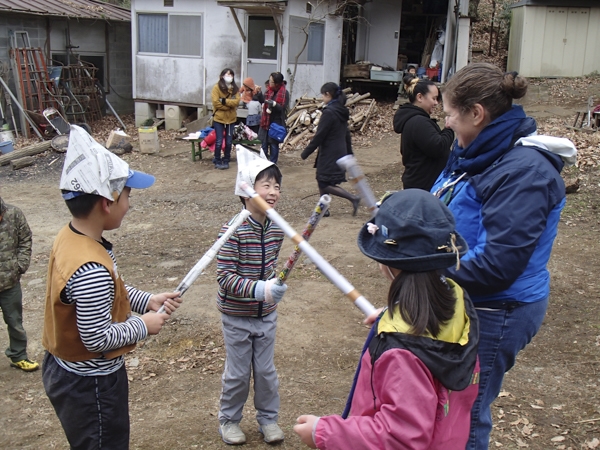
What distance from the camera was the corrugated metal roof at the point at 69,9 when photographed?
16.0 metres

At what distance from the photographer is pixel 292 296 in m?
6.16

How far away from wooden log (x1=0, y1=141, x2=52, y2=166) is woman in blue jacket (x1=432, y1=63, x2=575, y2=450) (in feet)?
43.4

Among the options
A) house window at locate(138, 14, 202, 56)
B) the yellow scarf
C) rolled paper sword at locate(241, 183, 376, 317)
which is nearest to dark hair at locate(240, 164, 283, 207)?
rolled paper sword at locate(241, 183, 376, 317)

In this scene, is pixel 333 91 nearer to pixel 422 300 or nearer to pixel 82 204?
pixel 82 204

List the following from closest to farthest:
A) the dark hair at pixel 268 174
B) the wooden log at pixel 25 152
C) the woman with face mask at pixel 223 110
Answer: the dark hair at pixel 268 174, the woman with face mask at pixel 223 110, the wooden log at pixel 25 152

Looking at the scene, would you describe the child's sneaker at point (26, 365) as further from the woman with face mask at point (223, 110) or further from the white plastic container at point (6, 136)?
the white plastic container at point (6, 136)

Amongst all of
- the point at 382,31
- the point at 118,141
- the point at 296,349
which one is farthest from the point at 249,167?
the point at 382,31

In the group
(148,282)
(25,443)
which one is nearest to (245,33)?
(148,282)

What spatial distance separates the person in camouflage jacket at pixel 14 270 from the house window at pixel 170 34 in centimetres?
1354

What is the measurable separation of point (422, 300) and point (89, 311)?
1.40 metres

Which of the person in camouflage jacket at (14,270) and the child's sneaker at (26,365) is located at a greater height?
the person in camouflage jacket at (14,270)

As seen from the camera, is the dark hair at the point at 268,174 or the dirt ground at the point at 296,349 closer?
the dark hair at the point at 268,174

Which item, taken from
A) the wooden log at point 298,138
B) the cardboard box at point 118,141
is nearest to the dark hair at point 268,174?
the wooden log at point 298,138

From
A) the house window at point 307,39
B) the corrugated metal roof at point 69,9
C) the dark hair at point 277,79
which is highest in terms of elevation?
the corrugated metal roof at point 69,9
